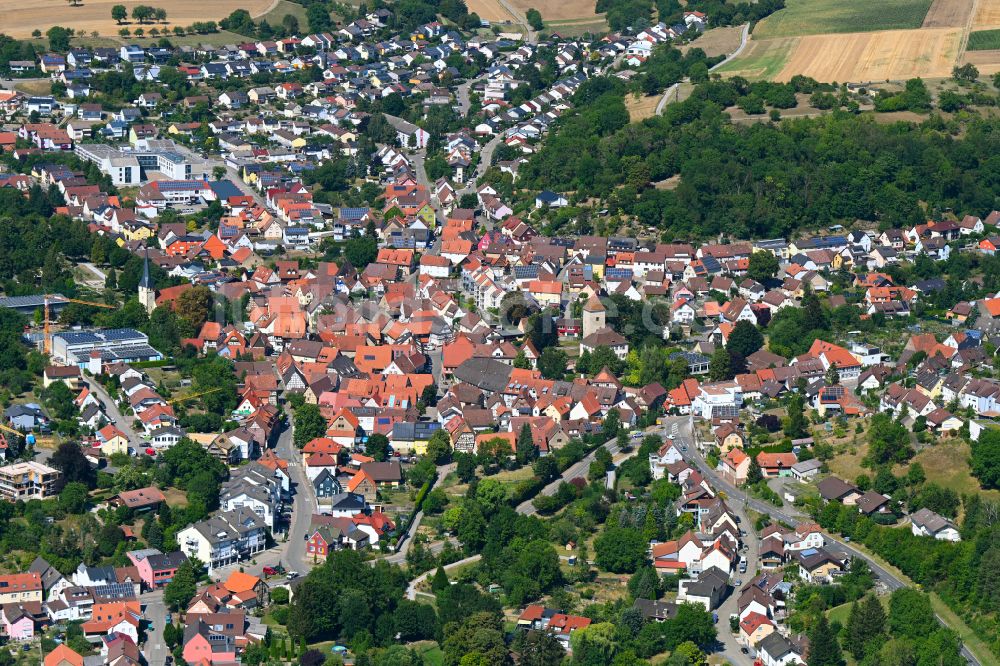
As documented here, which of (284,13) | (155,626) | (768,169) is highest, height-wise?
(768,169)

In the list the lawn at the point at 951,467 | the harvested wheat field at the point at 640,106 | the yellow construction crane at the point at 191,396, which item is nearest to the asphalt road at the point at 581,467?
the lawn at the point at 951,467

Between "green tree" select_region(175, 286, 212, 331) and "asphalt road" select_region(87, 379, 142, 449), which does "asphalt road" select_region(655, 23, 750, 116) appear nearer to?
"green tree" select_region(175, 286, 212, 331)

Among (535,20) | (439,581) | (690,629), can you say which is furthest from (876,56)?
(690,629)

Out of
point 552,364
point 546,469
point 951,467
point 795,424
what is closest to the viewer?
point 951,467

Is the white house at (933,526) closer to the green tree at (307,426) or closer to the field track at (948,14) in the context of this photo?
the green tree at (307,426)

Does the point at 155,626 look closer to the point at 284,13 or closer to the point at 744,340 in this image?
the point at 744,340

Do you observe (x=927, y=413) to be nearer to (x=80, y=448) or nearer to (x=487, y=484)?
(x=487, y=484)
